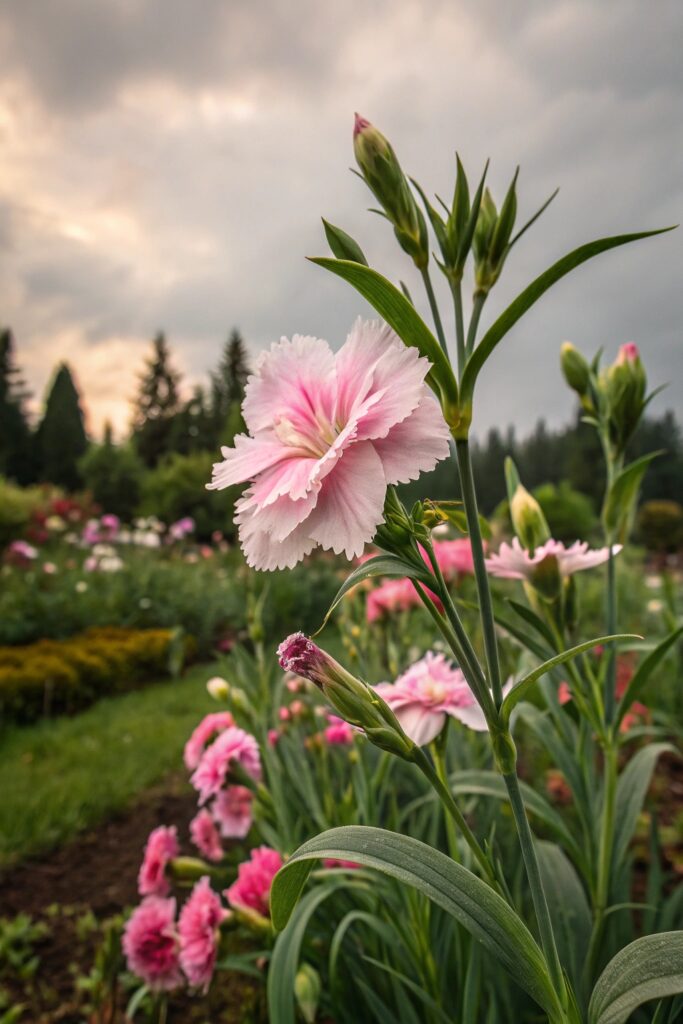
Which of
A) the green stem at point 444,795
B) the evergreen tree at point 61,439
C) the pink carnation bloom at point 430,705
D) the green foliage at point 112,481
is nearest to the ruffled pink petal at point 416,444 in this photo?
the green stem at point 444,795

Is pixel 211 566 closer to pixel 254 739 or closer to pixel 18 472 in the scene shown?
pixel 254 739

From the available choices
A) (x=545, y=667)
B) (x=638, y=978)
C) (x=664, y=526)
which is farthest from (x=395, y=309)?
(x=664, y=526)

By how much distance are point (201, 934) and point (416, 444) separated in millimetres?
1079

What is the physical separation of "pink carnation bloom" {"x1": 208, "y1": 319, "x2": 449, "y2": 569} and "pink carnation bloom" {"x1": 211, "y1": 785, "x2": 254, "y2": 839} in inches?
37.5

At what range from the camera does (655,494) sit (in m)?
30.4

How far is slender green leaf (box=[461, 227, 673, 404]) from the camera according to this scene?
0.53 m

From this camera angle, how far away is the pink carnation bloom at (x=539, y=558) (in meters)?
0.91

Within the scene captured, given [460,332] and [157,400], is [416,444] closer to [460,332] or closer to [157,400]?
[460,332]

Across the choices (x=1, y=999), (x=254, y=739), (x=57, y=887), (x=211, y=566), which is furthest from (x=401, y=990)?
(x=211, y=566)

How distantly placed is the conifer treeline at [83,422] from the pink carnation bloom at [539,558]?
79.2ft

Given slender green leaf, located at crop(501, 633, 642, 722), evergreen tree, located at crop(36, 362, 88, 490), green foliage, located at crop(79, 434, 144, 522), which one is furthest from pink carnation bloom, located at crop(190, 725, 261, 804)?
evergreen tree, located at crop(36, 362, 88, 490)

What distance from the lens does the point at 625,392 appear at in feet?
3.42

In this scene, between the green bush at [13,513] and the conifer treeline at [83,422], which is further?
the conifer treeline at [83,422]

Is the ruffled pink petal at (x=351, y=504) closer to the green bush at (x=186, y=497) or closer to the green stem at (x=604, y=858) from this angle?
the green stem at (x=604, y=858)
